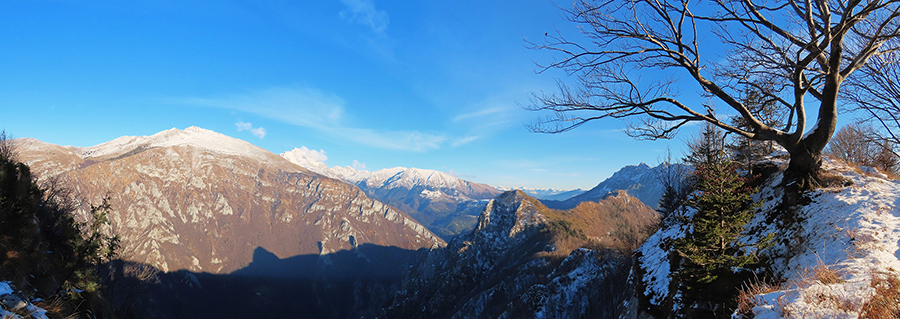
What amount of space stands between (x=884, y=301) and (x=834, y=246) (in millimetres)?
2641

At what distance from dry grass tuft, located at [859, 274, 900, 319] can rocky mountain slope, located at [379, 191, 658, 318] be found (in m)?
37.3

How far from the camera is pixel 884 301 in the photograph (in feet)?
13.4

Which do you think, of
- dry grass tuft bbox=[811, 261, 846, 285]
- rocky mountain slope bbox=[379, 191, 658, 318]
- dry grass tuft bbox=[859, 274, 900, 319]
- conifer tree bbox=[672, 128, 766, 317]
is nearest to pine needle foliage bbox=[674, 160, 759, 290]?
conifer tree bbox=[672, 128, 766, 317]

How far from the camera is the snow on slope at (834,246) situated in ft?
14.2

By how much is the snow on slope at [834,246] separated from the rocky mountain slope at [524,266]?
3323cm

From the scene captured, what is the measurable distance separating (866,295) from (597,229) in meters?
172

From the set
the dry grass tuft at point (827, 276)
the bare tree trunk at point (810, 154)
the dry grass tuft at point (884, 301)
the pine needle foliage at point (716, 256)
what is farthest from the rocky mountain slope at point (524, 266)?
the dry grass tuft at point (884, 301)

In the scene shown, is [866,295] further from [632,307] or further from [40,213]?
[40,213]

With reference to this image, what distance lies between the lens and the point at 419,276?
531 feet

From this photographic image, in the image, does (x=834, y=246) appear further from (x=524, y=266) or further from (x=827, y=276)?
(x=524, y=266)

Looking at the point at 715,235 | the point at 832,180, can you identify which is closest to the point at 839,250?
the point at 715,235

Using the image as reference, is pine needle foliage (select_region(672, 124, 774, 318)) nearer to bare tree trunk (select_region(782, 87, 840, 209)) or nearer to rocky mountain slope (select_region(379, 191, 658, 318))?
bare tree trunk (select_region(782, 87, 840, 209))

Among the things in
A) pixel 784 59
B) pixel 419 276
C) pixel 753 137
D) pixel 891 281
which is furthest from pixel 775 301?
pixel 419 276

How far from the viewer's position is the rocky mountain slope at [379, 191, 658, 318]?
196 feet
